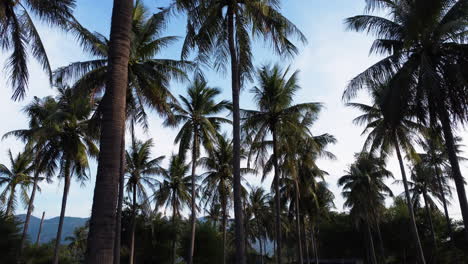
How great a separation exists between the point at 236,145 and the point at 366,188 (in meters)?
26.4

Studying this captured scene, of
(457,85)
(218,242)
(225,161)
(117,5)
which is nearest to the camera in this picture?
(117,5)

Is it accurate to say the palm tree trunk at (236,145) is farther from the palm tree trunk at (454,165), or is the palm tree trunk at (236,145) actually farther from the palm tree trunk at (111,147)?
the palm tree trunk at (454,165)

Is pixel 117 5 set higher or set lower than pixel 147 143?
lower

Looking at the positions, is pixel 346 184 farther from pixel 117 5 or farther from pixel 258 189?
pixel 117 5

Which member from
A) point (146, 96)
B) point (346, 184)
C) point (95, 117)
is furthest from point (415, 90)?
point (346, 184)

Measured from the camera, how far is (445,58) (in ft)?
44.5

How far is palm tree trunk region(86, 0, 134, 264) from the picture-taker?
451 cm

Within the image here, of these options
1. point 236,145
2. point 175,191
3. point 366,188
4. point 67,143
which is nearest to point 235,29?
point 236,145

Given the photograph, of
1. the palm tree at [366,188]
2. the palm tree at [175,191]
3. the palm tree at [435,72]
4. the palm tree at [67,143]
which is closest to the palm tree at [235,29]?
the palm tree at [435,72]

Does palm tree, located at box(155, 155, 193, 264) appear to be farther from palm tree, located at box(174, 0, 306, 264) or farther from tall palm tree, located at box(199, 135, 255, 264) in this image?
palm tree, located at box(174, 0, 306, 264)

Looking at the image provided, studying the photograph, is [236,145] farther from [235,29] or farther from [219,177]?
[219,177]

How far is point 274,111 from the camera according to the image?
61.2ft

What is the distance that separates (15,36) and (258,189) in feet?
113

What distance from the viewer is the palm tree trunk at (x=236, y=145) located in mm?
10227
